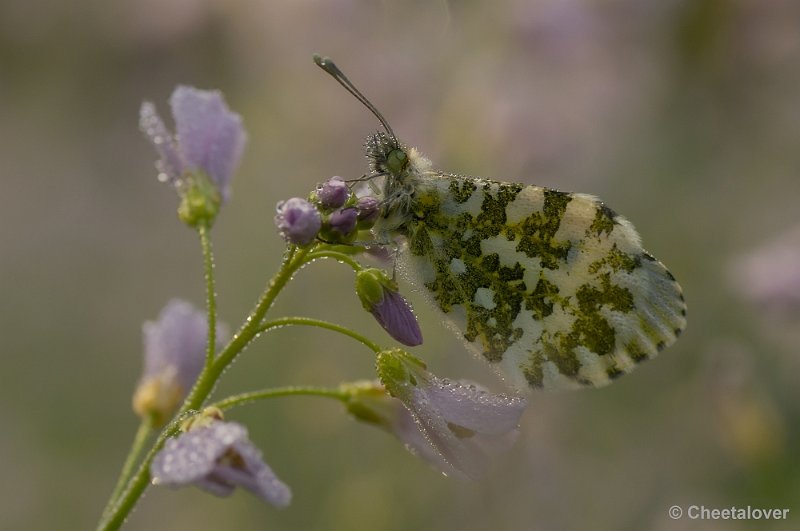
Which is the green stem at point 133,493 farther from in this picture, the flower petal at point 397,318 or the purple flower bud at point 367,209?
the purple flower bud at point 367,209

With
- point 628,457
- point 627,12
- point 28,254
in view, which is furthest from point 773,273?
point 28,254

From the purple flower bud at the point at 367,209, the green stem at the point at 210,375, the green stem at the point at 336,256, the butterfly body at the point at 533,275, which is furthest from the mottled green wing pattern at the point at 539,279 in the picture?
the green stem at the point at 210,375

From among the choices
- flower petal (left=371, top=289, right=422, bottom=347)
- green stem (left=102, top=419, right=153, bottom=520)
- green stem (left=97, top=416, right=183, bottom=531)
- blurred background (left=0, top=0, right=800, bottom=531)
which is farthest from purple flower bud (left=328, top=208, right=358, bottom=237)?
blurred background (left=0, top=0, right=800, bottom=531)

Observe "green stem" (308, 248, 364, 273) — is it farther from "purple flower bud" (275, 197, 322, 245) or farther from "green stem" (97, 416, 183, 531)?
"green stem" (97, 416, 183, 531)

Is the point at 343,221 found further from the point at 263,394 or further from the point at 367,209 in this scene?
the point at 263,394

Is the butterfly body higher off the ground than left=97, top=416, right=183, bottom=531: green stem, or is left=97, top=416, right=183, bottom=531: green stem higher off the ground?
the butterfly body

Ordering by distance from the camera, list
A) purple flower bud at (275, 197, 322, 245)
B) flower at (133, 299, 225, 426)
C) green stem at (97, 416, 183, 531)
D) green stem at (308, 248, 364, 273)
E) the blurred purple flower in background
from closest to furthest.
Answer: green stem at (97, 416, 183, 531) → purple flower bud at (275, 197, 322, 245) → green stem at (308, 248, 364, 273) → flower at (133, 299, 225, 426) → the blurred purple flower in background
